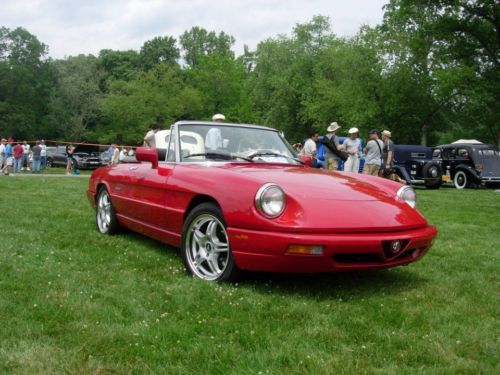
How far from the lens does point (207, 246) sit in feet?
14.1

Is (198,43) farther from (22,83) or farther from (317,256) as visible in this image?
(317,256)

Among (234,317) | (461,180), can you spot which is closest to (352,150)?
(461,180)

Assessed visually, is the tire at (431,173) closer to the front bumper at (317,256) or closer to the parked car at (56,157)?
the front bumper at (317,256)

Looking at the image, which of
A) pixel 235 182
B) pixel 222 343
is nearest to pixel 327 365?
pixel 222 343

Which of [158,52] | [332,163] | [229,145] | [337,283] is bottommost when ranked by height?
[337,283]

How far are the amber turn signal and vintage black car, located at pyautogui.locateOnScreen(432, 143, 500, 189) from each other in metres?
15.6

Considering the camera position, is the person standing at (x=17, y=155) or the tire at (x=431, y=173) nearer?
the tire at (x=431, y=173)

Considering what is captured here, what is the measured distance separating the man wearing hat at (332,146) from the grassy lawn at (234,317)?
716 centimetres

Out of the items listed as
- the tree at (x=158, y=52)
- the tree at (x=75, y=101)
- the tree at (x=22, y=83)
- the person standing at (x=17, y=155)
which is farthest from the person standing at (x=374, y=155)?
the tree at (x=158, y=52)

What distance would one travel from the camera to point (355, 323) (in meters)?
3.22

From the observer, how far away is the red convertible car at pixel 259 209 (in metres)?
3.68

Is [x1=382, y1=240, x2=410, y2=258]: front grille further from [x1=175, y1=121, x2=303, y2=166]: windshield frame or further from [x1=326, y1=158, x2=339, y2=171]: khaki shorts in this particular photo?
[x1=326, y1=158, x2=339, y2=171]: khaki shorts

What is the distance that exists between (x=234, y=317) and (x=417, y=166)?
623 inches

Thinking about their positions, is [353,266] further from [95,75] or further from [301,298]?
[95,75]
